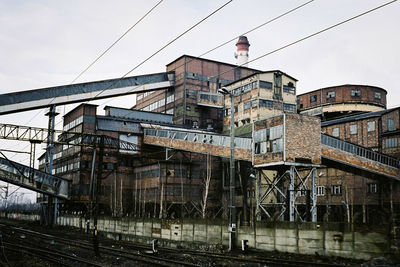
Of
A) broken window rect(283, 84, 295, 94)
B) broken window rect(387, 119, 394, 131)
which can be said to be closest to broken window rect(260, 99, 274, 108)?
broken window rect(283, 84, 295, 94)

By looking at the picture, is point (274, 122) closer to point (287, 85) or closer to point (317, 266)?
point (317, 266)

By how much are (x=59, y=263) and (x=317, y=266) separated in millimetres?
9826

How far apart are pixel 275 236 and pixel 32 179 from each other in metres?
26.1

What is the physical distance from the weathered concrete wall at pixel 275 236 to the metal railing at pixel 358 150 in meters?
8.93

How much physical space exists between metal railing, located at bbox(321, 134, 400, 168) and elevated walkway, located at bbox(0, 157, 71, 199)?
26230mm

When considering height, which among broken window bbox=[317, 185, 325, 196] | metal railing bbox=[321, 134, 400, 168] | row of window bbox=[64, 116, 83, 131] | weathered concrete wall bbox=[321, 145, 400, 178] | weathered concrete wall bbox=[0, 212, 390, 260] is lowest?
weathered concrete wall bbox=[0, 212, 390, 260]

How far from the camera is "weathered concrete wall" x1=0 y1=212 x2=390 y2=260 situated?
48.2 feet

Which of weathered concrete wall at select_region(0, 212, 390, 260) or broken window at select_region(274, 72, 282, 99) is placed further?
broken window at select_region(274, 72, 282, 99)

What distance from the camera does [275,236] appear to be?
60.1 feet

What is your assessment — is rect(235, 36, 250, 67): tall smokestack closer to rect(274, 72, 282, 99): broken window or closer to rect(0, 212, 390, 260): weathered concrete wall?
rect(274, 72, 282, 99): broken window

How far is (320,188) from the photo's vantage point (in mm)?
42094

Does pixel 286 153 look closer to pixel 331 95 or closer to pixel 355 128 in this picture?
pixel 355 128

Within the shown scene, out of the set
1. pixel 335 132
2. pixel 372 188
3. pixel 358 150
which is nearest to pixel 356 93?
pixel 335 132

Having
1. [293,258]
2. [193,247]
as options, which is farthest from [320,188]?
[293,258]
